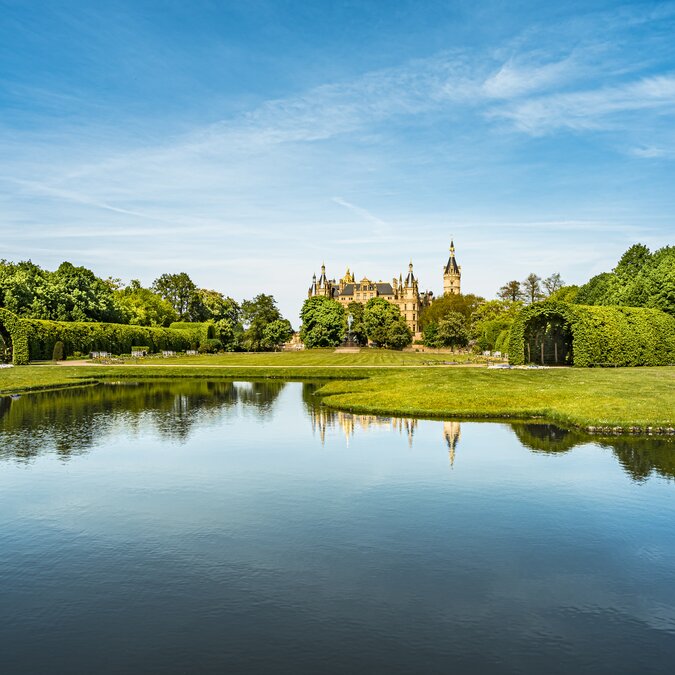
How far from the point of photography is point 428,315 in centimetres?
15200

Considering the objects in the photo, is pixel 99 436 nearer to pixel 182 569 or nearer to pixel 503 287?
pixel 182 569

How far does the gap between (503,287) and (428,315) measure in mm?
23671

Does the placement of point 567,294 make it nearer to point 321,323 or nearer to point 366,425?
point 321,323

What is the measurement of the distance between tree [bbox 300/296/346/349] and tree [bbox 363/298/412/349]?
8.05 metres

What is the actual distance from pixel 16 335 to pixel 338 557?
59.5 m

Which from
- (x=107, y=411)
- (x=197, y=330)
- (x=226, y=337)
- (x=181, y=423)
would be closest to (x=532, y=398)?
(x=181, y=423)

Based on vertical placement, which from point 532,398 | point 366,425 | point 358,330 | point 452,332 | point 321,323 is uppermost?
point 321,323

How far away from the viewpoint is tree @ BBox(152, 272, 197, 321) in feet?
416

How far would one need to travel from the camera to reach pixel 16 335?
62.3 m

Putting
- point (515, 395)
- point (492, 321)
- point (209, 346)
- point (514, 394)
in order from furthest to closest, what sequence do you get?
point (209, 346) < point (492, 321) < point (514, 394) < point (515, 395)

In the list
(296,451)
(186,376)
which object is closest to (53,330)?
(186,376)

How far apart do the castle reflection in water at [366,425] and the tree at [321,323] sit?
8400 cm

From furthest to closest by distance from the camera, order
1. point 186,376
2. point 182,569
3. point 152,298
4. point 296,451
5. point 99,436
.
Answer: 1. point 152,298
2. point 186,376
3. point 99,436
4. point 296,451
5. point 182,569

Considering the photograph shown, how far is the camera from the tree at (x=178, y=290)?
12669 cm
